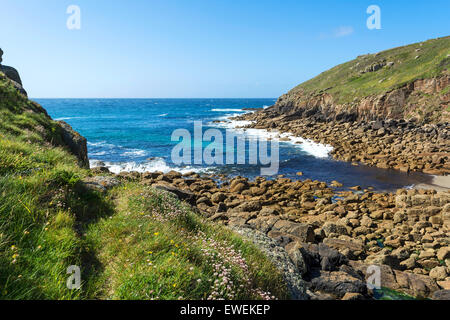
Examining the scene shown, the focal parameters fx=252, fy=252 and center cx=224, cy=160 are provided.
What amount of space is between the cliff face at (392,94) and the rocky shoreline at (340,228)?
2870 centimetres

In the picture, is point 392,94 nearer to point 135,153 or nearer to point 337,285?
point 135,153

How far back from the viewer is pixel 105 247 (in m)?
4.11

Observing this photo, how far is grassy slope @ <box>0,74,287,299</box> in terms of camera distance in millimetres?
3096

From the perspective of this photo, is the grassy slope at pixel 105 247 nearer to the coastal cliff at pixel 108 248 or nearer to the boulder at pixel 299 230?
the coastal cliff at pixel 108 248

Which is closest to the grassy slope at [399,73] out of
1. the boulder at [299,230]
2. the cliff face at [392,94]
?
the cliff face at [392,94]

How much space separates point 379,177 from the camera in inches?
840

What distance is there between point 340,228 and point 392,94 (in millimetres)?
40113

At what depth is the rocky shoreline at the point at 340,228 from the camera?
6.89 metres

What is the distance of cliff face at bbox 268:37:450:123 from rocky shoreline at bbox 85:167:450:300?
28696 millimetres

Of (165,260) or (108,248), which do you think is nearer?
(165,260)

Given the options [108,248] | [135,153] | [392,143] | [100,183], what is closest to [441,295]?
[108,248]

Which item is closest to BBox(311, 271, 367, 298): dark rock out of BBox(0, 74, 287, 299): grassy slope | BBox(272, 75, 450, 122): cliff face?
BBox(0, 74, 287, 299): grassy slope
